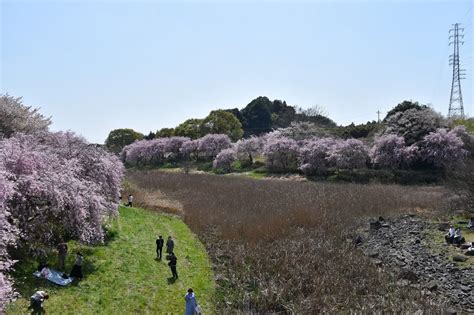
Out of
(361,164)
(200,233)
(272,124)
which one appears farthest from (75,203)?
(272,124)

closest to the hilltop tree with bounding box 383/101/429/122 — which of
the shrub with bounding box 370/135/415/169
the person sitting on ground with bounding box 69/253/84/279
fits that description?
the shrub with bounding box 370/135/415/169

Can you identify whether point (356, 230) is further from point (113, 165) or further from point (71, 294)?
point (71, 294)

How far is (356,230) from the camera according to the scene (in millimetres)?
29531

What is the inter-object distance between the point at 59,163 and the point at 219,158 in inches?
2309

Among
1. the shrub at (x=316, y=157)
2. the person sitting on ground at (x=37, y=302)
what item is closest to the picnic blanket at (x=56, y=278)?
the person sitting on ground at (x=37, y=302)

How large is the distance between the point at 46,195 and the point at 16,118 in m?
13.3

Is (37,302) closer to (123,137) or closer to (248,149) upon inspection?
(248,149)

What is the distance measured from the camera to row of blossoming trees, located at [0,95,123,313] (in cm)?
1576

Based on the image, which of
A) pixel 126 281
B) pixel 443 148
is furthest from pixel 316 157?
pixel 126 281

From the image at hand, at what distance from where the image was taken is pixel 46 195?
56.7ft

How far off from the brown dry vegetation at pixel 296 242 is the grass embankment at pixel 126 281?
47.2 inches

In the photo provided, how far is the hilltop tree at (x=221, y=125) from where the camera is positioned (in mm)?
99250

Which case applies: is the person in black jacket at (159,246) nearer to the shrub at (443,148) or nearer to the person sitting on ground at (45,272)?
the person sitting on ground at (45,272)

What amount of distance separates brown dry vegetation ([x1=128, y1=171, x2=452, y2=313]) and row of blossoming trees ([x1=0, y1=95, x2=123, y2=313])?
717 cm
